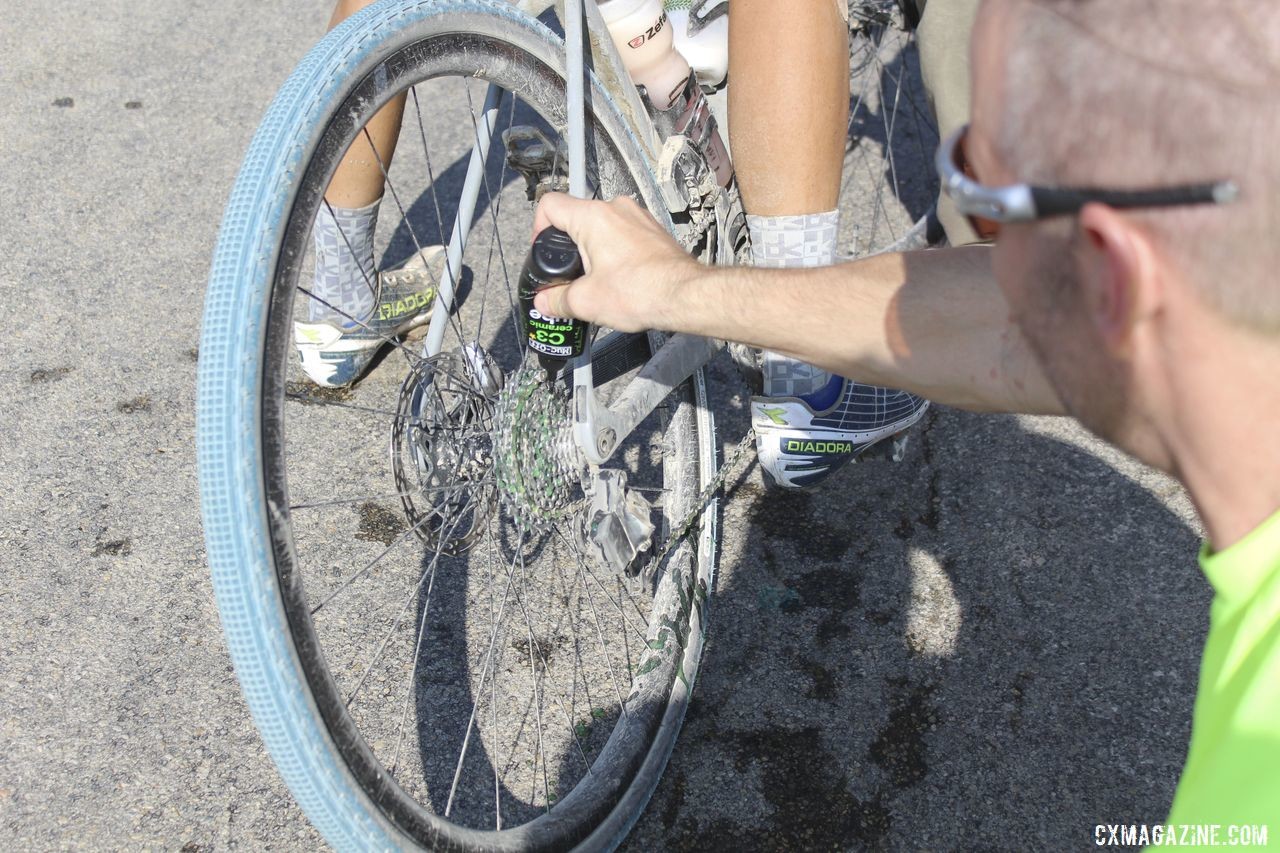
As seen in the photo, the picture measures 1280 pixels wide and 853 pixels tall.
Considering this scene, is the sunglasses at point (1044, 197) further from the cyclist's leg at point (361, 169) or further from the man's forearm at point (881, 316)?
the cyclist's leg at point (361, 169)

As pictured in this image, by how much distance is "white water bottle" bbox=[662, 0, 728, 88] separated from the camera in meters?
2.09

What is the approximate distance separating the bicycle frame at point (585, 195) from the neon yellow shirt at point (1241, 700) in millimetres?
924

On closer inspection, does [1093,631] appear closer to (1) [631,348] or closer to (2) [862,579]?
(2) [862,579]

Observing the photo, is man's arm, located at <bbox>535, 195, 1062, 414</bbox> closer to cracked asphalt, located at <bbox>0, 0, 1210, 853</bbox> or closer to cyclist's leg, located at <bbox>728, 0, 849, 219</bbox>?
cyclist's leg, located at <bbox>728, 0, 849, 219</bbox>

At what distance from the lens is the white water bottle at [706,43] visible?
209cm

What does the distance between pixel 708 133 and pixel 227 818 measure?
1369 millimetres

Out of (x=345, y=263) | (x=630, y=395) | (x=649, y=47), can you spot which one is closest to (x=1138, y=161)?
(x=630, y=395)

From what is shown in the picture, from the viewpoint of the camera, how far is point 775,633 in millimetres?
2041

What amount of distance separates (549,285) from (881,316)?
0.43 meters

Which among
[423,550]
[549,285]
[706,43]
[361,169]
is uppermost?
[706,43]

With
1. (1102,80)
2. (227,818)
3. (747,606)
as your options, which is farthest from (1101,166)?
(227,818)

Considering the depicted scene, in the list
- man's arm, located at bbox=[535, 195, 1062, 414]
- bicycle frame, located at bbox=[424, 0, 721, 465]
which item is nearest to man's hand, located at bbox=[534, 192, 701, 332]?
man's arm, located at bbox=[535, 195, 1062, 414]

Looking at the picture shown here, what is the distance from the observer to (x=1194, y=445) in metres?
0.88

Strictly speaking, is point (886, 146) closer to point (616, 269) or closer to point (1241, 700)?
point (616, 269)
